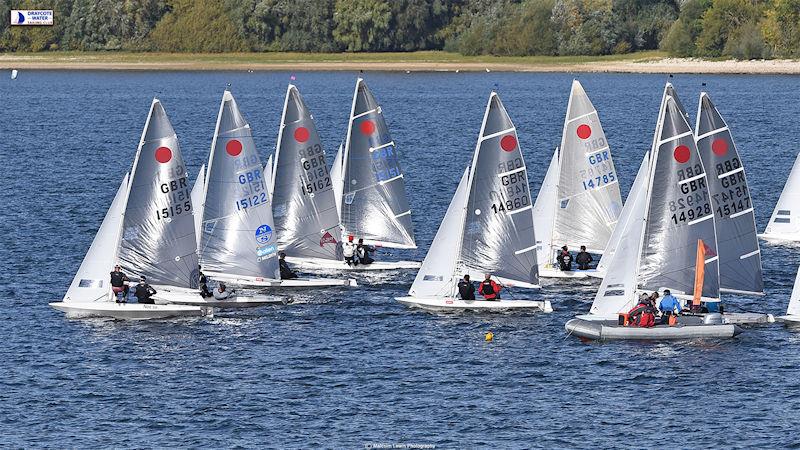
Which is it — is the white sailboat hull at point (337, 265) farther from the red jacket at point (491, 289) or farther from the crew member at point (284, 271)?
the red jacket at point (491, 289)

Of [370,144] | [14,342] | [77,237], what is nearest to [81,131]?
[77,237]

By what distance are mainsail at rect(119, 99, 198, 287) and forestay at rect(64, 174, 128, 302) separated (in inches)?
17.6

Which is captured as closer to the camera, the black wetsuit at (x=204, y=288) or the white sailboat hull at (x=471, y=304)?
the white sailboat hull at (x=471, y=304)

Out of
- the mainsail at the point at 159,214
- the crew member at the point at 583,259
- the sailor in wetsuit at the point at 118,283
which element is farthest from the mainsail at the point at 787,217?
the sailor in wetsuit at the point at 118,283

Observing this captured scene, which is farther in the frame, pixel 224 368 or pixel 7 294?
pixel 7 294

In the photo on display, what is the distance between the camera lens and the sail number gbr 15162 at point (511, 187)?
240 ft

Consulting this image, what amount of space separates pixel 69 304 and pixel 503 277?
2041 centimetres

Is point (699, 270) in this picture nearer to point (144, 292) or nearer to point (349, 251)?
point (349, 251)

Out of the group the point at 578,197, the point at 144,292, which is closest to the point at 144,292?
the point at 144,292

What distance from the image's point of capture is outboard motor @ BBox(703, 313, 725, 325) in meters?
68.2

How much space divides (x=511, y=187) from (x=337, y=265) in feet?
48.2

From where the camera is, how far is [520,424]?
57.4 meters

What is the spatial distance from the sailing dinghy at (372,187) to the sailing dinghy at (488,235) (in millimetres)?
11712

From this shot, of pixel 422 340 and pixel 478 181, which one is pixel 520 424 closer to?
pixel 422 340
